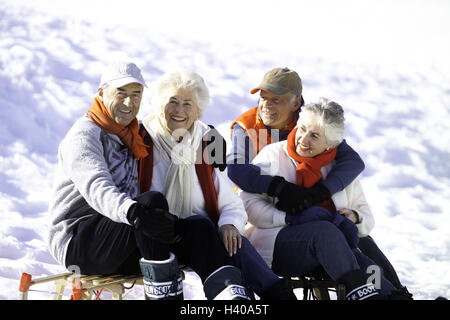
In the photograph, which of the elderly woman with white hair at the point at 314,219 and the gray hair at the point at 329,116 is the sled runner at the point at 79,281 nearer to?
the elderly woman with white hair at the point at 314,219

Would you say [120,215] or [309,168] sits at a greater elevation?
[309,168]

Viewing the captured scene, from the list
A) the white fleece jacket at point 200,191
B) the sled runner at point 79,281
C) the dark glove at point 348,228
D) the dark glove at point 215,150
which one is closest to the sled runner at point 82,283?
the sled runner at point 79,281

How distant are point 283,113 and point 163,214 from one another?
4.90 ft

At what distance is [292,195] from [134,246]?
2.79 feet

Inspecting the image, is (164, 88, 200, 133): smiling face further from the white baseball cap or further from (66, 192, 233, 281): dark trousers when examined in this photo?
(66, 192, 233, 281): dark trousers

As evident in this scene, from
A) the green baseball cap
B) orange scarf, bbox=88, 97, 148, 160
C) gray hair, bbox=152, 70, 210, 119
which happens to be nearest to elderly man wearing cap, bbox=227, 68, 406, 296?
the green baseball cap

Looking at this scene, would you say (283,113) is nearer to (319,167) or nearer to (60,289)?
(319,167)

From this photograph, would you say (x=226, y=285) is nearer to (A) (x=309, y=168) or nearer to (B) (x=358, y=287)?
(B) (x=358, y=287)

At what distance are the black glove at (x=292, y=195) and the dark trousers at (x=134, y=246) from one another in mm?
492

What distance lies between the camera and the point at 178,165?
9.01ft

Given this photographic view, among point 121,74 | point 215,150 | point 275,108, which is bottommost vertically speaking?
point 215,150

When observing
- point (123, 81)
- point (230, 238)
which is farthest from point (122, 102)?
point (230, 238)

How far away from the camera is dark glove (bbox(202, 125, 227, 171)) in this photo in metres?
2.84
